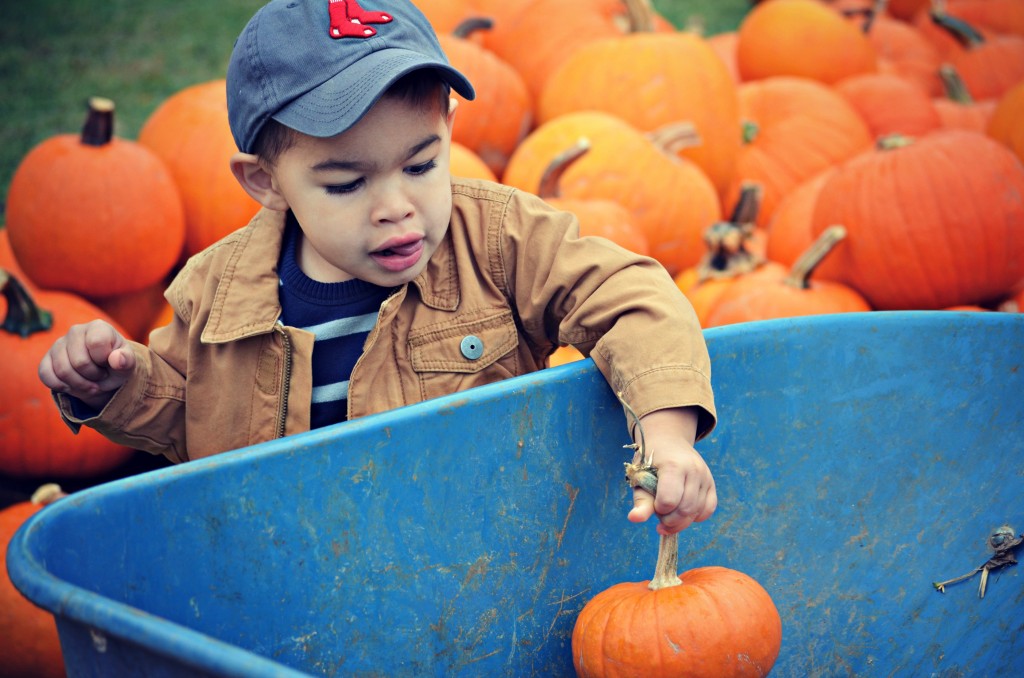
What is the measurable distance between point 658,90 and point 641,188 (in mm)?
511

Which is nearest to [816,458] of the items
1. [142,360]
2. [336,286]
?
[336,286]

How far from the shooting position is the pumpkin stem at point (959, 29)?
14.1 ft

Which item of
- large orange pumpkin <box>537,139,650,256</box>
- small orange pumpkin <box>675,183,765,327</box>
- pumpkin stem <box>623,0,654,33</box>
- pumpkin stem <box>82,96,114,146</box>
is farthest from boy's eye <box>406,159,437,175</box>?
pumpkin stem <box>623,0,654,33</box>

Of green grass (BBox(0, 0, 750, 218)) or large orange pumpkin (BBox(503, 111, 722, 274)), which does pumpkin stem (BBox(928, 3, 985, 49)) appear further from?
large orange pumpkin (BBox(503, 111, 722, 274))

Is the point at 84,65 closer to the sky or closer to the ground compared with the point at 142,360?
closer to the ground

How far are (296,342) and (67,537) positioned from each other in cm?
49

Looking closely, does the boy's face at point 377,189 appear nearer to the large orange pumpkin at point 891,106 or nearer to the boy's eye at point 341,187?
the boy's eye at point 341,187

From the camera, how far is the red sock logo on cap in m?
1.31

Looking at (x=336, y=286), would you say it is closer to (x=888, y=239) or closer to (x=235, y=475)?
(x=235, y=475)

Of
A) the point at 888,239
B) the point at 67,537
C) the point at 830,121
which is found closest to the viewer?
the point at 67,537

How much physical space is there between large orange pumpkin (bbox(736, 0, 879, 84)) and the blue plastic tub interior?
2544 mm

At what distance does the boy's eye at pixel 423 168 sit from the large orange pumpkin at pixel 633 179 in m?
→ 1.35

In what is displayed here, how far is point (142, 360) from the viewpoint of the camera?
4.94 ft

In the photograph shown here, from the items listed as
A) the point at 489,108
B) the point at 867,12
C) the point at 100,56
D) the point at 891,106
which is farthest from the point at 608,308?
the point at 100,56
